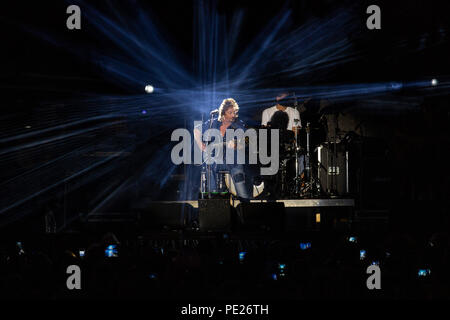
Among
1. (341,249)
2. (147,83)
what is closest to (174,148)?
(147,83)

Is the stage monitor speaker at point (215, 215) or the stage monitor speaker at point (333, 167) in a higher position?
the stage monitor speaker at point (333, 167)

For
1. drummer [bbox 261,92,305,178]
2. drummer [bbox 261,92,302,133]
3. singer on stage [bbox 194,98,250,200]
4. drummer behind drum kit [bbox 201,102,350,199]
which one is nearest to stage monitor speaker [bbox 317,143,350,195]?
drummer behind drum kit [bbox 201,102,350,199]

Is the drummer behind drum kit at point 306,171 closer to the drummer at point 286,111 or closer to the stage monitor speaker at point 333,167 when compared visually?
the stage monitor speaker at point 333,167

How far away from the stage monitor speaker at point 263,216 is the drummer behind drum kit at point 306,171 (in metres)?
1.75

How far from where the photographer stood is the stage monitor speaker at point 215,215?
5273 millimetres

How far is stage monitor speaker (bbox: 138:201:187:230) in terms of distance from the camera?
570 centimetres

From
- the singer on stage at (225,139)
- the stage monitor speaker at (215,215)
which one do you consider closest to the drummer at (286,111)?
the singer on stage at (225,139)

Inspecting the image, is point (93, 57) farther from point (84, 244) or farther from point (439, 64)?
point (439, 64)

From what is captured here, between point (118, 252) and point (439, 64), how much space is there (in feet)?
20.8

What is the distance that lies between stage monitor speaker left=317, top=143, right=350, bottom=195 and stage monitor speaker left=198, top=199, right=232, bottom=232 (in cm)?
336

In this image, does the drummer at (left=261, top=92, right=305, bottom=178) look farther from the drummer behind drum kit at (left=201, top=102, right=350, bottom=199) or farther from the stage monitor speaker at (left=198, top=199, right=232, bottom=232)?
the stage monitor speaker at (left=198, top=199, right=232, bottom=232)

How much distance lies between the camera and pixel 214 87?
8.93m

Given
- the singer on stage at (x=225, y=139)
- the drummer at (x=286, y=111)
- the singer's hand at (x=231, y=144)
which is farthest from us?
the drummer at (x=286, y=111)

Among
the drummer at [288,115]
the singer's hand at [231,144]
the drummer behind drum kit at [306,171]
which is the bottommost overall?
the drummer behind drum kit at [306,171]
